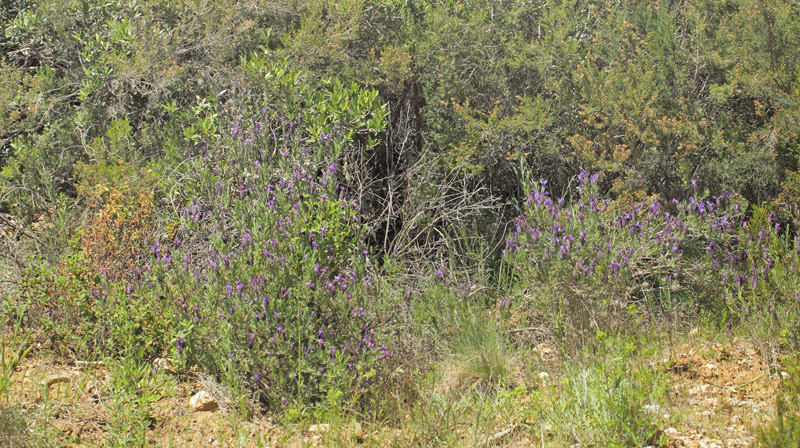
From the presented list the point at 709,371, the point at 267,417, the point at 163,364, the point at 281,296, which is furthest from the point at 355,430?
the point at 709,371

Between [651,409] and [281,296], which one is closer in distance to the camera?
[651,409]

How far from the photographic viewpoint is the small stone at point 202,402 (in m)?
3.59

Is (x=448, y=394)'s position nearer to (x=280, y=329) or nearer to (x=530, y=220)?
(x=280, y=329)

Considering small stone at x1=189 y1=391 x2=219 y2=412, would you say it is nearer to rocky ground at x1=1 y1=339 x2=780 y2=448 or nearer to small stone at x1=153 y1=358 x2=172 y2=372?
rocky ground at x1=1 y1=339 x2=780 y2=448

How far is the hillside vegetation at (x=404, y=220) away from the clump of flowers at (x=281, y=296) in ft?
0.07

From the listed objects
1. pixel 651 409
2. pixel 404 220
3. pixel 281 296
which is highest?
pixel 281 296

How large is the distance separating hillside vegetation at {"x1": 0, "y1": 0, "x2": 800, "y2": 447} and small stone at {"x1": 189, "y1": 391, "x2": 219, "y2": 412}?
0.11m

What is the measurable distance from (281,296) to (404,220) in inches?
80.1

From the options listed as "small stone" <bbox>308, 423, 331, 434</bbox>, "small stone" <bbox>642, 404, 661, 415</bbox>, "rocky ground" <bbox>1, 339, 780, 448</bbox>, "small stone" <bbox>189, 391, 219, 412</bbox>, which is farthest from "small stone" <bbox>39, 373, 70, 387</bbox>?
"small stone" <bbox>642, 404, 661, 415</bbox>

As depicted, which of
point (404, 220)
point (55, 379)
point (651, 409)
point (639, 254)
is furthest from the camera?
point (404, 220)

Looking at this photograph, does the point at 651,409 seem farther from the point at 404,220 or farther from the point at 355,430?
the point at 404,220

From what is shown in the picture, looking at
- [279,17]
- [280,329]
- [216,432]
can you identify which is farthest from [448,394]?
[279,17]

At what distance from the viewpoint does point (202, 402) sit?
11.8 ft

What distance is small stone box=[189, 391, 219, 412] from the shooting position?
3586mm
